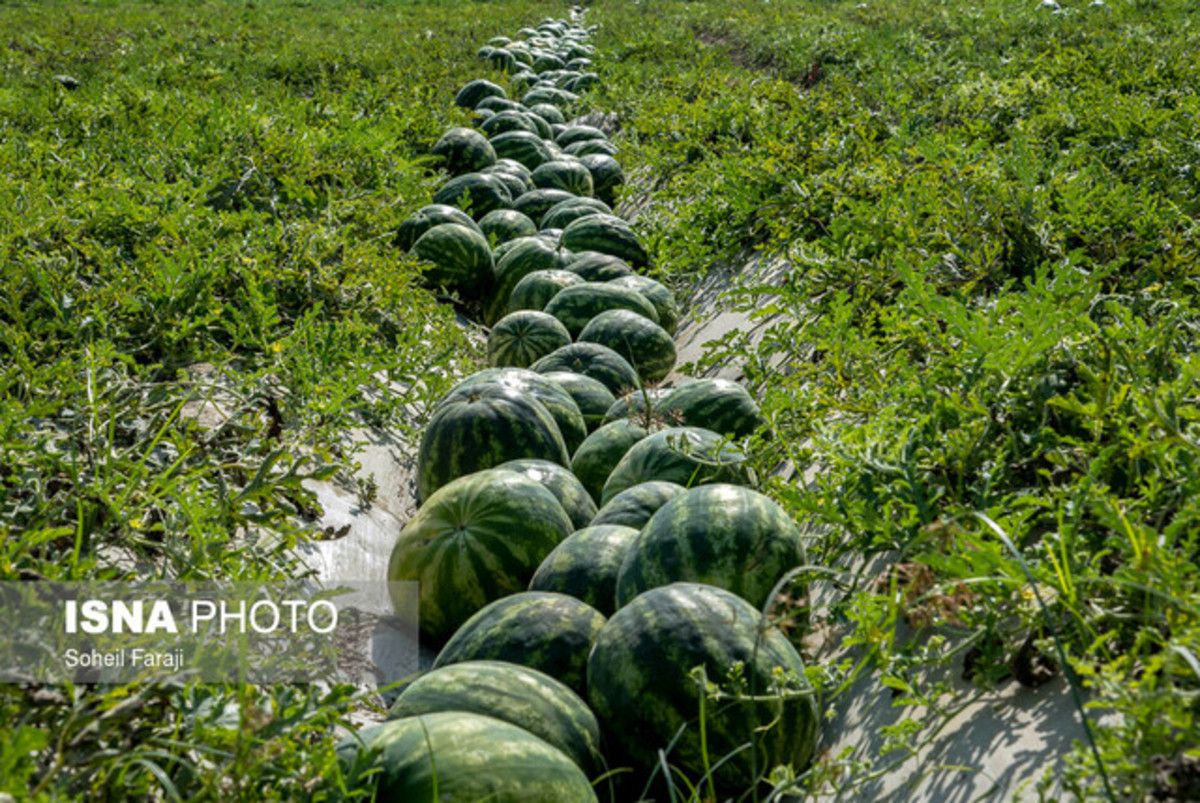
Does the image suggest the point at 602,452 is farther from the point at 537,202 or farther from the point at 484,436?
the point at 537,202

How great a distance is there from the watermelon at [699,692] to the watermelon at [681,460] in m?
0.81

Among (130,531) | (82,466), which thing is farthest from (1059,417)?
(82,466)

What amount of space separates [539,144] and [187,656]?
733 centimetres

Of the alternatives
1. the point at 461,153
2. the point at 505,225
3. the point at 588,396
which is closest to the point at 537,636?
the point at 588,396

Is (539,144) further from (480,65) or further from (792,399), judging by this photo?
(792,399)

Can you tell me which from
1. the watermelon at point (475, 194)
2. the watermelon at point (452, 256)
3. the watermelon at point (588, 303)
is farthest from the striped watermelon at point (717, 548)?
the watermelon at point (475, 194)

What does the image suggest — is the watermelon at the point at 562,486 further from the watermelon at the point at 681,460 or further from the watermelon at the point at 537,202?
the watermelon at the point at 537,202

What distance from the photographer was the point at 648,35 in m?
15.4

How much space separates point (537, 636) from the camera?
7.89ft

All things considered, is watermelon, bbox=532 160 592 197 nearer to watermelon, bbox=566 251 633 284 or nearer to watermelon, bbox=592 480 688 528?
watermelon, bbox=566 251 633 284

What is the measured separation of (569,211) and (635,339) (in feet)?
7.22

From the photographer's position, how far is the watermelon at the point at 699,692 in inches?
83.5

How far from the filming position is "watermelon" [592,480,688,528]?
286 cm

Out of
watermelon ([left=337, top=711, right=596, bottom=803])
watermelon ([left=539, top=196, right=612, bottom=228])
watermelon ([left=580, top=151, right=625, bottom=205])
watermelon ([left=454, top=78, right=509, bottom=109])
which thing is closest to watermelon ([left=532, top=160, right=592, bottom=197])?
watermelon ([left=580, top=151, right=625, bottom=205])
